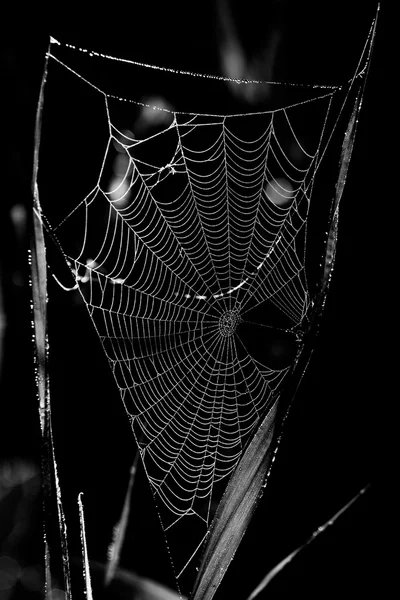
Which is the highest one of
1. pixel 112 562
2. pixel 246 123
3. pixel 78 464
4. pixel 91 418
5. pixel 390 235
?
pixel 246 123

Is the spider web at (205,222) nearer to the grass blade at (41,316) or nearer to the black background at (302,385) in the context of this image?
the black background at (302,385)

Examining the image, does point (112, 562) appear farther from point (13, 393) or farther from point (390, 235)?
point (390, 235)

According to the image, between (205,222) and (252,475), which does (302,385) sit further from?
(252,475)

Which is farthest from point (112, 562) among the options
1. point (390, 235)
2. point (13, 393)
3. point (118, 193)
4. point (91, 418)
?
point (390, 235)

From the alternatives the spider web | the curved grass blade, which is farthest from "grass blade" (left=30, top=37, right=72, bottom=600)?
the spider web

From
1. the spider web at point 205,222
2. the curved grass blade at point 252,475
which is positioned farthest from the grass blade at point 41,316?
the spider web at point 205,222

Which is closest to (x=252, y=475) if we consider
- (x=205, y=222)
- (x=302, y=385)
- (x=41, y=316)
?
(x=41, y=316)

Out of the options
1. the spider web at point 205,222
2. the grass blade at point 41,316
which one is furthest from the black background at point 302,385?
the grass blade at point 41,316

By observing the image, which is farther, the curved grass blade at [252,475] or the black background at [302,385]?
the black background at [302,385]

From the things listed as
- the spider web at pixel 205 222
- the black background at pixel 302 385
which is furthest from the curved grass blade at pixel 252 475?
the black background at pixel 302 385

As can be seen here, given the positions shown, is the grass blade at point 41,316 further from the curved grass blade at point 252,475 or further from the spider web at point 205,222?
the spider web at point 205,222

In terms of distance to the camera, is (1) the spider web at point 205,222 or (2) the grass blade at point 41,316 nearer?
(2) the grass blade at point 41,316
